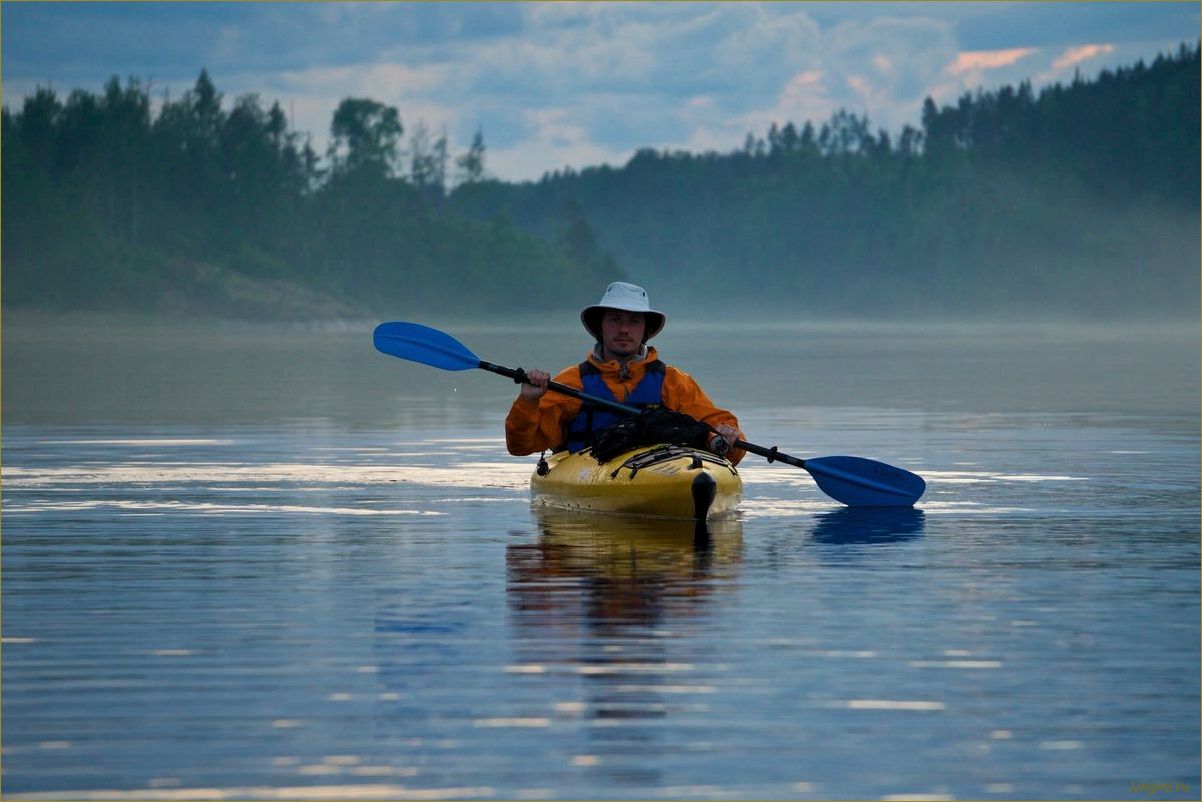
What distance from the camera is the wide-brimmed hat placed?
1453 cm

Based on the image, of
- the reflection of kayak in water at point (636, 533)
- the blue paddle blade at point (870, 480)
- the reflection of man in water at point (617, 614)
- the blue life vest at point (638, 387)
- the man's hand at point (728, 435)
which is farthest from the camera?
the blue paddle blade at point (870, 480)

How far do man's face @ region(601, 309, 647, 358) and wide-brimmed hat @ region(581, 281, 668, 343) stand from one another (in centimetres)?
7

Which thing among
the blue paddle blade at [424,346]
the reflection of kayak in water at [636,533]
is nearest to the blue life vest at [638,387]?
the reflection of kayak in water at [636,533]

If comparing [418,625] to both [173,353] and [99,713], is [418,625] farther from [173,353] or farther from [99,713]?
[173,353]

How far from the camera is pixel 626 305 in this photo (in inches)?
573

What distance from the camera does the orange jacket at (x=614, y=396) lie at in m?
14.8

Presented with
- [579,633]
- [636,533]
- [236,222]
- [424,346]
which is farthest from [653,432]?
[236,222]

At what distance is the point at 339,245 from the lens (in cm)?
15650

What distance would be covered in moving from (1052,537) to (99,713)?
Result: 7378 millimetres

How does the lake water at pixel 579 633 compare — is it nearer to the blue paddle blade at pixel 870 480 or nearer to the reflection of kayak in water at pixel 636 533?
the reflection of kayak in water at pixel 636 533

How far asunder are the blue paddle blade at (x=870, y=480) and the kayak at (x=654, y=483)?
113 centimetres

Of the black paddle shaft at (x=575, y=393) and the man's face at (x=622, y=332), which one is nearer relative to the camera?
the black paddle shaft at (x=575, y=393)

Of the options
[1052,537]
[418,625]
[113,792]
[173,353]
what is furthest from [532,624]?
[173,353]

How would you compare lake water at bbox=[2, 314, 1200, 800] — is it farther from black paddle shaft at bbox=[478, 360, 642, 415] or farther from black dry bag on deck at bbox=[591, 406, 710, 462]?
black paddle shaft at bbox=[478, 360, 642, 415]
